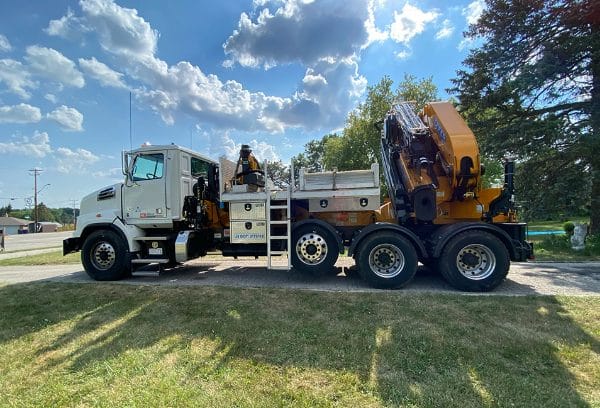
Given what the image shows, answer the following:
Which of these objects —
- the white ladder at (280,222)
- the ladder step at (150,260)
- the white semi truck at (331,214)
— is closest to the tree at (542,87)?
the white semi truck at (331,214)

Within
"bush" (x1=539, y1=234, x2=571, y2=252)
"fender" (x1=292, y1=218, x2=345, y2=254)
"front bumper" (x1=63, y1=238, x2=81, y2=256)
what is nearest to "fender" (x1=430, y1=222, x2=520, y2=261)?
"fender" (x1=292, y1=218, x2=345, y2=254)

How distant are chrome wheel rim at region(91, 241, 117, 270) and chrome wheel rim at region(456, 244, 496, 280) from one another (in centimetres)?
725

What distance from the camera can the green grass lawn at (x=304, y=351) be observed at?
301 centimetres

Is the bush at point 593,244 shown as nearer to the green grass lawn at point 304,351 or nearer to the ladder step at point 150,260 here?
the green grass lawn at point 304,351

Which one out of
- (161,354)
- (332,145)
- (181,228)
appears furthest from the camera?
(332,145)

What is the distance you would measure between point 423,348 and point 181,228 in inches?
231

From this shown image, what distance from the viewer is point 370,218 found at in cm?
727

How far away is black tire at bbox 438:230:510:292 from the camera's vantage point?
6121 millimetres

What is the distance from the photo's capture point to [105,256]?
7.64 m

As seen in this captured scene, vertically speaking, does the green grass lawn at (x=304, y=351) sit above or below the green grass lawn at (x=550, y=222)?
below

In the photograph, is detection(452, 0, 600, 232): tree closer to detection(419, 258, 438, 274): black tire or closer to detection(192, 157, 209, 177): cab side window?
detection(419, 258, 438, 274): black tire

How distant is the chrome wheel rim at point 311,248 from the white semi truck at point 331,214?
20 mm

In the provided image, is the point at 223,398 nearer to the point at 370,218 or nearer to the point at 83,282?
the point at 370,218

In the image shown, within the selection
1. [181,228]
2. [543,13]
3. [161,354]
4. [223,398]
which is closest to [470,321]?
[223,398]
